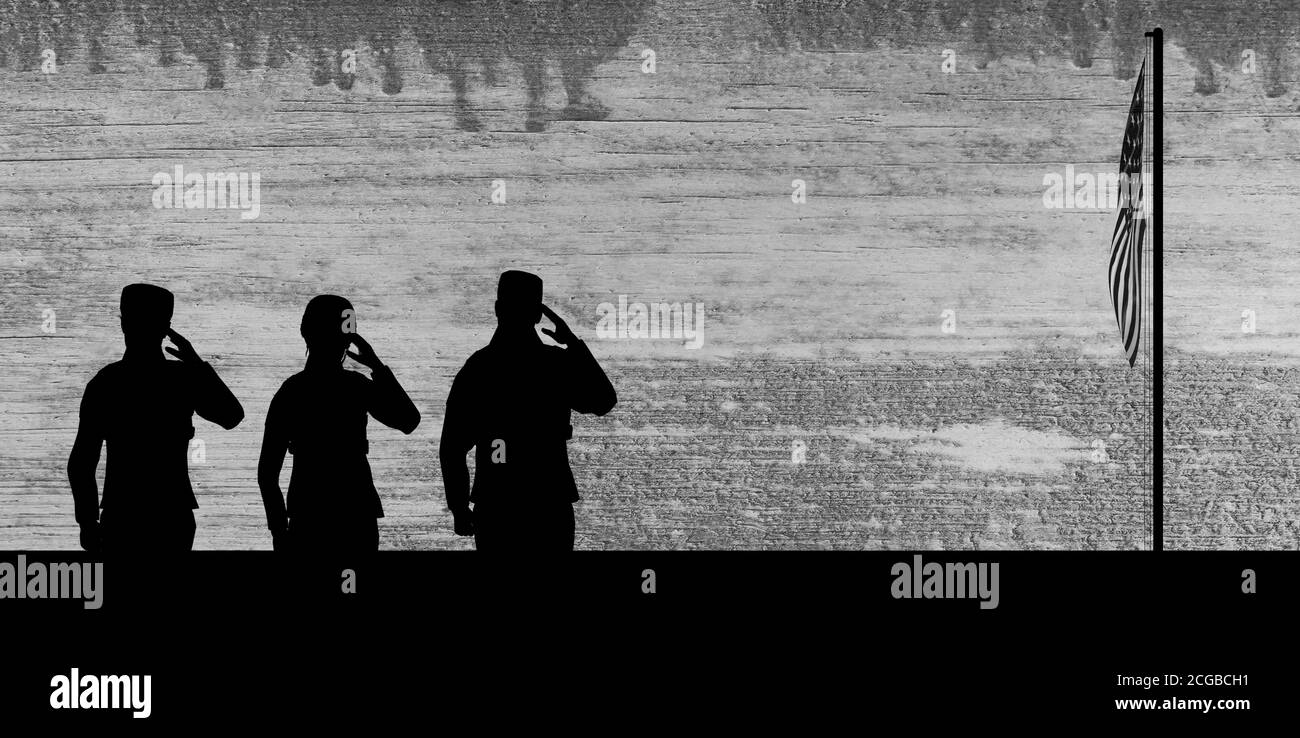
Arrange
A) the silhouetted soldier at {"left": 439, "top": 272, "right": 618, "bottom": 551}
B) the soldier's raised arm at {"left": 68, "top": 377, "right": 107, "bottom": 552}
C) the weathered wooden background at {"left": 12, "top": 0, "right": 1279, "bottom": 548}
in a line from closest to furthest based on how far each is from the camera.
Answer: the soldier's raised arm at {"left": 68, "top": 377, "right": 107, "bottom": 552} → the silhouetted soldier at {"left": 439, "top": 272, "right": 618, "bottom": 551} → the weathered wooden background at {"left": 12, "top": 0, "right": 1279, "bottom": 548}

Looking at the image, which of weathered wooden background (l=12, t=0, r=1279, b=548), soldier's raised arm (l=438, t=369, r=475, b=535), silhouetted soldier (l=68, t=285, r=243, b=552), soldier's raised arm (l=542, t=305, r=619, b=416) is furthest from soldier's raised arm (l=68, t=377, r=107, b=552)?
weathered wooden background (l=12, t=0, r=1279, b=548)

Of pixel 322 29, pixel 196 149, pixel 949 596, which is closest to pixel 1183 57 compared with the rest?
pixel 949 596

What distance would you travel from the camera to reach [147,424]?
135 inches

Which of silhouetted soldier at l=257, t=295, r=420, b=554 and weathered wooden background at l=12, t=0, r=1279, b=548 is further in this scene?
weathered wooden background at l=12, t=0, r=1279, b=548

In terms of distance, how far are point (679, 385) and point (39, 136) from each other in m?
3.28

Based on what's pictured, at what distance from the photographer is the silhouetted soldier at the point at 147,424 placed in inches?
132

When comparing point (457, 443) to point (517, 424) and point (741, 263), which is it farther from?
point (741, 263)

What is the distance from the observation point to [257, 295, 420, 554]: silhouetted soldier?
335 cm

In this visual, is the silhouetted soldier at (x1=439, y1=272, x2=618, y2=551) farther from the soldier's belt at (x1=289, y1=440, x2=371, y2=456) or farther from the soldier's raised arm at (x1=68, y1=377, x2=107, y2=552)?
the soldier's raised arm at (x1=68, y1=377, x2=107, y2=552)

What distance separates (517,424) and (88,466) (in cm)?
130

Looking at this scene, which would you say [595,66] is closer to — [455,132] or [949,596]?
[455,132]

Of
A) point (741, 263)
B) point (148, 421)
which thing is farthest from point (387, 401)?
point (741, 263)

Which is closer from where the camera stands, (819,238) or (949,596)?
(949,596)

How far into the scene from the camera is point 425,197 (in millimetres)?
5180
